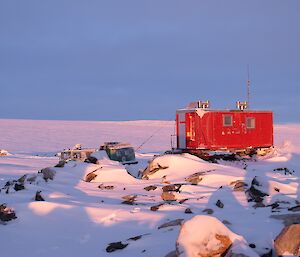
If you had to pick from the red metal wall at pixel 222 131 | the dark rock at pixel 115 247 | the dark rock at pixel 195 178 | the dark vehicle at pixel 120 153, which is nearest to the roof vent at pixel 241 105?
the red metal wall at pixel 222 131

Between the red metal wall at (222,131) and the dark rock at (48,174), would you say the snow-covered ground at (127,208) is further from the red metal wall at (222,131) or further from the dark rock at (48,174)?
the red metal wall at (222,131)

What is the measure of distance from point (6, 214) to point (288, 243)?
5.49 m

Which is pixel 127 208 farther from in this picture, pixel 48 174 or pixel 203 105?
pixel 203 105

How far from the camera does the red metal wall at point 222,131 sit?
2344cm

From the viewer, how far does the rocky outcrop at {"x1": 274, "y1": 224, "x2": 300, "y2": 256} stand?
6344mm

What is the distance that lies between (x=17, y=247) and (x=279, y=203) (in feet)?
18.6

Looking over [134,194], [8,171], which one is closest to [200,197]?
[134,194]

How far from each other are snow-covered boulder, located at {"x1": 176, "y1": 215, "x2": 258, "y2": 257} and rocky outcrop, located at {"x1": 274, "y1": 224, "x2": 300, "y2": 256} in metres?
0.51

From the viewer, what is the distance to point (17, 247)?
323 inches

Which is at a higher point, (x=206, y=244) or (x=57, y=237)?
(x=206, y=244)

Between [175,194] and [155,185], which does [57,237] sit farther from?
[155,185]

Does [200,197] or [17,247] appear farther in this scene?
[200,197]

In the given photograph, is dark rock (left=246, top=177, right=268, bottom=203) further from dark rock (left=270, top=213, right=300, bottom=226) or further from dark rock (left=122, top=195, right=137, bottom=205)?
dark rock (left=270, top=213, right=300, bottom=226)

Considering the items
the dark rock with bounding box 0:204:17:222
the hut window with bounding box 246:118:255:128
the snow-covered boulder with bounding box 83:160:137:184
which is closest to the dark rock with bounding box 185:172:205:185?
the snow-covered boulder with bounding box 83:160:137:184
